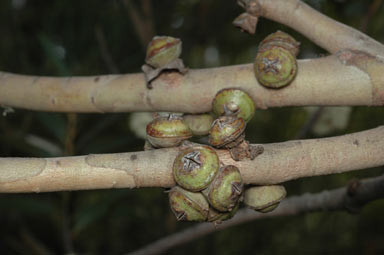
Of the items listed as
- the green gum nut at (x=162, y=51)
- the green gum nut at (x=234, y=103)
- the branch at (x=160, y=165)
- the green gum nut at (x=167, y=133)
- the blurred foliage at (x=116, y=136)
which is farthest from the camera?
the blurred foliage at (x=116, y=136)

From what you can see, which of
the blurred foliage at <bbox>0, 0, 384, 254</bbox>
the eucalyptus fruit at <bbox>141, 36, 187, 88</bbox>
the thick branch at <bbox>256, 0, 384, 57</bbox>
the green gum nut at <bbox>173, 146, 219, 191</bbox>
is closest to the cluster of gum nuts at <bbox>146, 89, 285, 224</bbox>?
the green gum nut at <bbox>173, 146, 219, 191</bbox>

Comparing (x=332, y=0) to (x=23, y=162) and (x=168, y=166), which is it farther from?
(x=23, y=162)

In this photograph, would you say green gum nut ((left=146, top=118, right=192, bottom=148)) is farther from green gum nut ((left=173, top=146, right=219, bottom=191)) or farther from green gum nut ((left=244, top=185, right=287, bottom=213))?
green gum nut ((left=244, top=185, right=287, bottom=213))

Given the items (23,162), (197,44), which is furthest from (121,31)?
(23,162)

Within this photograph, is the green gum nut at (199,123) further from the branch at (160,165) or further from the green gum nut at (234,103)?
the branch at (160,165)

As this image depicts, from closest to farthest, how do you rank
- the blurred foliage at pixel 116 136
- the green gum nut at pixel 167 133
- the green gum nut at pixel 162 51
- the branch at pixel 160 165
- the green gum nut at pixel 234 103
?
the branch at pixel 160 165, the green gum nut at pixel 167 133, the green gum nut at pixel 234 103, the green gum nut at pixel 162 51, the blurred foliage at pixel 116 136

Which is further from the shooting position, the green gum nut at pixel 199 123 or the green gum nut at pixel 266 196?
the green gum nut at pixel 199 123

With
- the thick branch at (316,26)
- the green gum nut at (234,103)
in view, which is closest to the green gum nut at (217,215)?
the green gum nut at (234,103)
